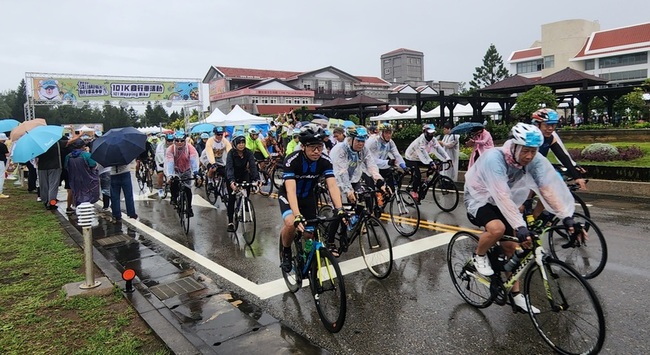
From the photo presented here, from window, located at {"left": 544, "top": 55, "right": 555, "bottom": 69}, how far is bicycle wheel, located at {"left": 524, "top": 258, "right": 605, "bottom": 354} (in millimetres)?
77159

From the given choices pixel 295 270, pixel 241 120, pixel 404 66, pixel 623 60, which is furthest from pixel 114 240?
pixel 404 66

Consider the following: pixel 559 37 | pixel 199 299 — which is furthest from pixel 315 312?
pixel 559 37

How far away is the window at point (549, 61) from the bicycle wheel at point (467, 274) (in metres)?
76.3

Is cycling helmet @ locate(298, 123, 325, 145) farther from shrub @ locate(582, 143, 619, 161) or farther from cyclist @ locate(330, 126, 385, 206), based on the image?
shrub @ locate(582, 143, 619, 161)

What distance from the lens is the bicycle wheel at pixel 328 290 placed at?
13.4ft

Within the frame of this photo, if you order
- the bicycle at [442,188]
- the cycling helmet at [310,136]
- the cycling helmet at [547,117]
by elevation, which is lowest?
the bicycle at [442,188]

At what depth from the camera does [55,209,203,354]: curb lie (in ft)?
13.0

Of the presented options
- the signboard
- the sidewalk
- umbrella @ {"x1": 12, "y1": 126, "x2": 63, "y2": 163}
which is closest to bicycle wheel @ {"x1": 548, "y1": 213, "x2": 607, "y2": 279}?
the sidewalk

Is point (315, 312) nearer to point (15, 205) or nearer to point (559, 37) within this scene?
point (15, 205)

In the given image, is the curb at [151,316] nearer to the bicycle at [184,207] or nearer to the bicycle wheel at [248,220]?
the bicycle at [184,207]

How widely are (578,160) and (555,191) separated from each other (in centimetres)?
1006

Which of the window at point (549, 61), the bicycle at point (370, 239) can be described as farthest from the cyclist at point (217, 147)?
the window at point (549, 61)

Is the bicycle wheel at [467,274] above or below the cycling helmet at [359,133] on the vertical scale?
below

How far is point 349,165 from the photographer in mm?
7289
